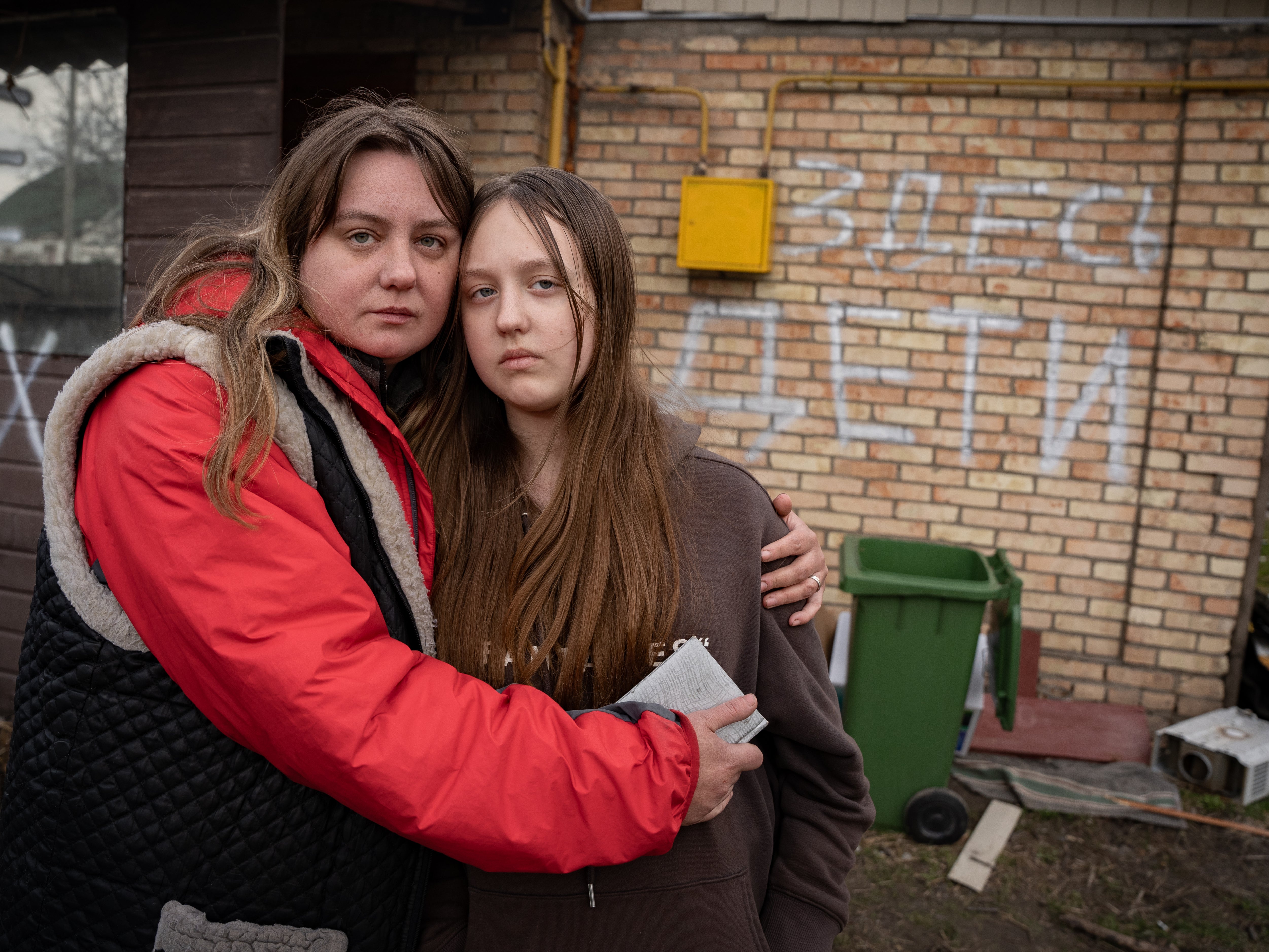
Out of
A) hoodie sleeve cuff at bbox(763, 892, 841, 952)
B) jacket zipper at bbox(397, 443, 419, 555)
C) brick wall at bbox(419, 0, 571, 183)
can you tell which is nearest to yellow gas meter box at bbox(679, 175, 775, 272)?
brick wall at bbox(419, 0, 571, 183)

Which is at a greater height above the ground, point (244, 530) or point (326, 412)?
point (326, 412)

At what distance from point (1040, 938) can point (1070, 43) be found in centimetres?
381

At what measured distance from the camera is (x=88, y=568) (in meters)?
1.09

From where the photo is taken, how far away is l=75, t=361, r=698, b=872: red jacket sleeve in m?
0.98

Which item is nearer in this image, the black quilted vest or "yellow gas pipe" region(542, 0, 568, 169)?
the black quilted vest

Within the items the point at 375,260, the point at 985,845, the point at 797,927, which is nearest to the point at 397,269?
the point at 375,260

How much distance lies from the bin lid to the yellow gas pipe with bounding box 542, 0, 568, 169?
7.64ft

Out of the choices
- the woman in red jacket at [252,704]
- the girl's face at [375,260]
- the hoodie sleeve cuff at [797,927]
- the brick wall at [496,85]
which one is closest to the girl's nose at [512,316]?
the girl's face at [375,260]

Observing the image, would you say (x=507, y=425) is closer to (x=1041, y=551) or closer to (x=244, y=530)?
(x=244, y=530)

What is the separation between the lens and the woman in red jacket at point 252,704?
99cm

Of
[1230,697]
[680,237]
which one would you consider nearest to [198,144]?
[680,237]

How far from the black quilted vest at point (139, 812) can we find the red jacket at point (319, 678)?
0.18 feet

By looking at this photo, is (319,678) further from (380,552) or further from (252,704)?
(380,552)

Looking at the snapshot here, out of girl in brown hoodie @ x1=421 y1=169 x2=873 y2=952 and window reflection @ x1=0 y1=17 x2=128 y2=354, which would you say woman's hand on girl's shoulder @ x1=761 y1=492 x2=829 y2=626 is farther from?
window reflection @ x1=0 y1=17 x2=128 y2=354
